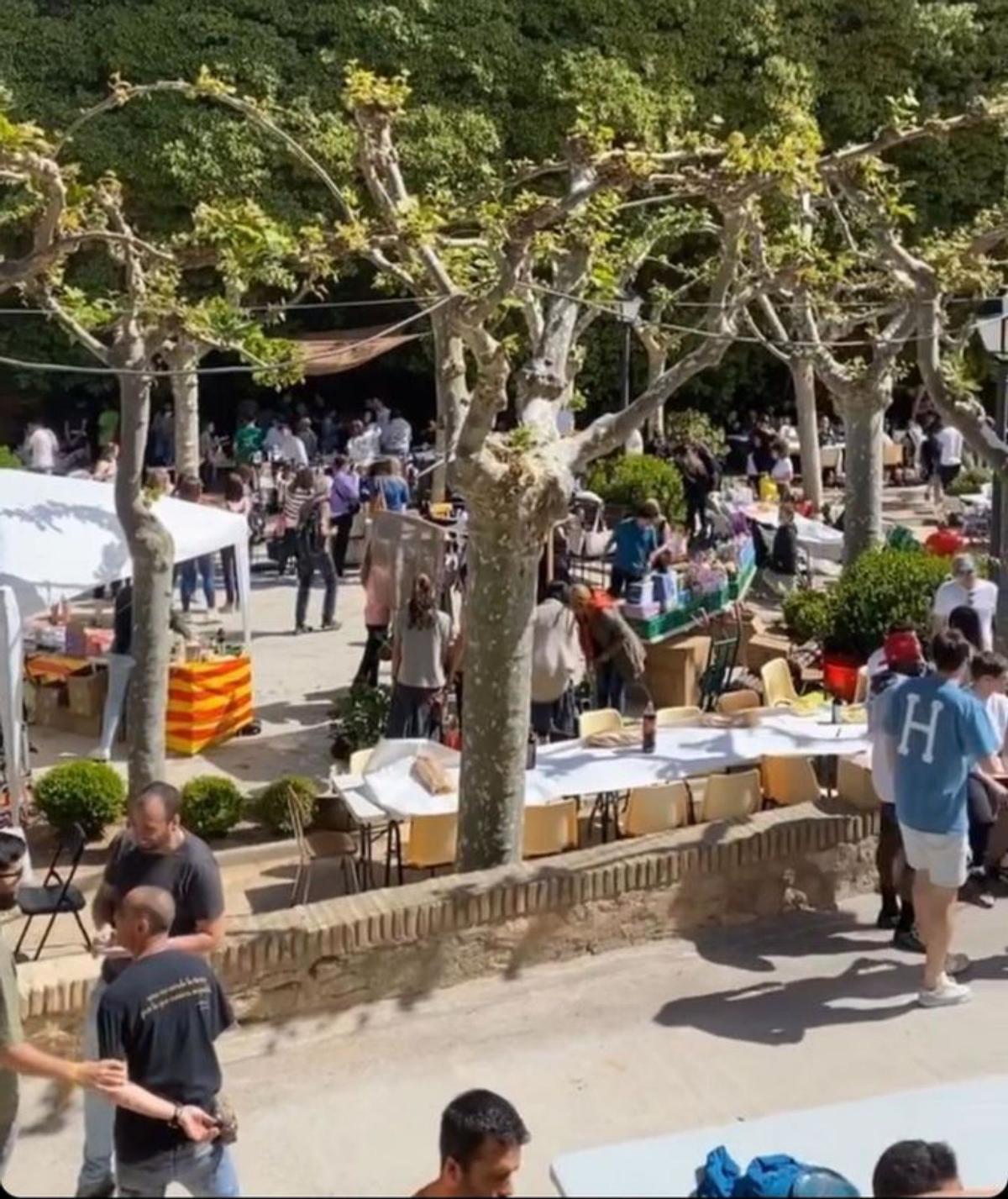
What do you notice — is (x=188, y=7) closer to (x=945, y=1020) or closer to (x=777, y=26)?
(x=777, y=26)

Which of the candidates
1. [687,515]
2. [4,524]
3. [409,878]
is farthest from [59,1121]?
[687,515]

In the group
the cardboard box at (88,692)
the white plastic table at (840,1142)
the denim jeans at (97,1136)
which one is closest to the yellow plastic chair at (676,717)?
the cardboard box at (88,692)

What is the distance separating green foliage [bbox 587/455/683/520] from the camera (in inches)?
768

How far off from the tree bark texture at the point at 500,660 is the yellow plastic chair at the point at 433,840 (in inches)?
7.2

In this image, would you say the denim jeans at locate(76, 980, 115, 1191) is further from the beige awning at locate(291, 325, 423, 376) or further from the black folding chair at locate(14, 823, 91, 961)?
the beige awning at locate(291, 325, 423, 376)

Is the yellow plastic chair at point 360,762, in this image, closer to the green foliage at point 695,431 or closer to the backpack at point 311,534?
the backpack at point 311,534

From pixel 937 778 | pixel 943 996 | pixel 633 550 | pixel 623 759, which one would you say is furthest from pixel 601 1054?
pixel 633 550

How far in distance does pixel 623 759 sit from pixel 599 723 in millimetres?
784

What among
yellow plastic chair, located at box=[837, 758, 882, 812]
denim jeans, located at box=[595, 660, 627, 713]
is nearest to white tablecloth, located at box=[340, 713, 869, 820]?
yellow plastic chair, located at box=[837, 758, 882, 812]

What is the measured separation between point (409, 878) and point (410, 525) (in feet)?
11.8

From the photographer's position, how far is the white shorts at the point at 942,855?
7301 mm

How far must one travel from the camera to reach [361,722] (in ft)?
36.9

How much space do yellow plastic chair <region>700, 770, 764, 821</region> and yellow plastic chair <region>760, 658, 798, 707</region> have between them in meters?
1.93

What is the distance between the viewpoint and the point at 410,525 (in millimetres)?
11930
